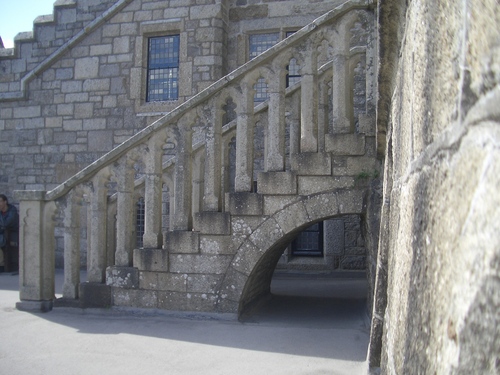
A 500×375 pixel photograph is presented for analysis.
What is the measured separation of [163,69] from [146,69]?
14.9 inches

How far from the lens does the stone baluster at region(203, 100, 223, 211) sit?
17.2 feet

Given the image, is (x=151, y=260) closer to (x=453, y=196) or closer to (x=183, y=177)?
(x=183, y=177)

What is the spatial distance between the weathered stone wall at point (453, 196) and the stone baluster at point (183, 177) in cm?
411

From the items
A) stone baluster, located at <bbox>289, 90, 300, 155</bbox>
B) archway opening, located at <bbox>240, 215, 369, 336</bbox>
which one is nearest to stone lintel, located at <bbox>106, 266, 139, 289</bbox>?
archway opening, located at <bbox>240, 215, 369, 336</bbox>

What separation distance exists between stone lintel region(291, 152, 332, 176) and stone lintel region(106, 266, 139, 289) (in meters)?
2.14

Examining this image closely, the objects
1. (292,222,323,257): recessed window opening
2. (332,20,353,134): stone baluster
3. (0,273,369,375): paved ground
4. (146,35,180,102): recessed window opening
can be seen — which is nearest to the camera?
(0,273,369,375): paved ground

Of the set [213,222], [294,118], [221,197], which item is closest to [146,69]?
[294,118]

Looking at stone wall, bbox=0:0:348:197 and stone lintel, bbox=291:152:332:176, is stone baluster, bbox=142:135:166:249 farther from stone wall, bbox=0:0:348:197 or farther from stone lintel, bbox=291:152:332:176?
stone wall, bbox=0:0:348:197

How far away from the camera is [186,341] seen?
174 inches

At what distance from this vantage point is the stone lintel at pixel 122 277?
5344 millimetres

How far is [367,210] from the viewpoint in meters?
4.66

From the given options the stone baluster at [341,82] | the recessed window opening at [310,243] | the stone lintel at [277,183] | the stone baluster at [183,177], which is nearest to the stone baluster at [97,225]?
the stone baluster at [183,177]

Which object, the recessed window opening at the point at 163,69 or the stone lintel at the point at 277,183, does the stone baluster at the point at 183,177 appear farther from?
the recessed window opening at the point at 163,69

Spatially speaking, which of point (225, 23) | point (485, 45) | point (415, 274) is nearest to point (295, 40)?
point (415, 274)
